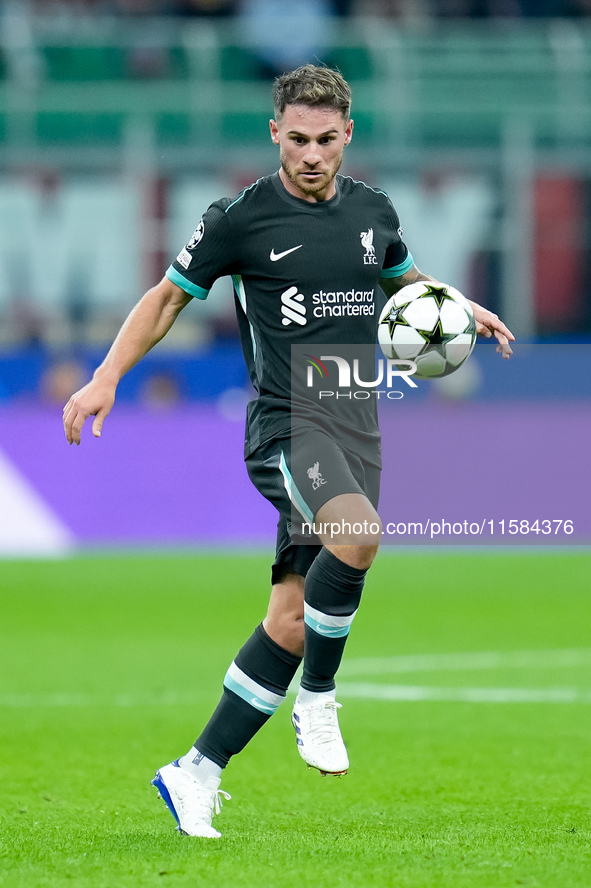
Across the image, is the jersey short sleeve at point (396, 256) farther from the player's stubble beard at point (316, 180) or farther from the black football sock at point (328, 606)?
the black football sock at point (328, 606)

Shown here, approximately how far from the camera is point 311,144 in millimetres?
4555

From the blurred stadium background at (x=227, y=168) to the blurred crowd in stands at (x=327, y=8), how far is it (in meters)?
0.07

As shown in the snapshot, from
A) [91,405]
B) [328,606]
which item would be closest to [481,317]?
[328,606]

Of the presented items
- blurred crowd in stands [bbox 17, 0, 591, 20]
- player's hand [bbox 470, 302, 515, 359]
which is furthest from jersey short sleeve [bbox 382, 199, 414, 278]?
blurred crowd in stands [bbox 17, 0, 591, 20]

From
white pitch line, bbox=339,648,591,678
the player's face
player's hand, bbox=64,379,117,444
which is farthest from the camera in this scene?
white pitch line, bbox=339,648,591,678

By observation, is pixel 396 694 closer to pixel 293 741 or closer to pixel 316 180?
pixel 293 741

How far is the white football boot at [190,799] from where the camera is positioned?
4.54 m

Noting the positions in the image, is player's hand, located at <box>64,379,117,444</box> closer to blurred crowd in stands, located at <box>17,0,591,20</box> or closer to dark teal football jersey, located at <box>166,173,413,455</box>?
dark teal football jersey, located at <box>166,173,413,455</box>

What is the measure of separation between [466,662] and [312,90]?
16.0 feet

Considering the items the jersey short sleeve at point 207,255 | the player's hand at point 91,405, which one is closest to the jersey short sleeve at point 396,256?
the jersey short sleeve at point 207,255

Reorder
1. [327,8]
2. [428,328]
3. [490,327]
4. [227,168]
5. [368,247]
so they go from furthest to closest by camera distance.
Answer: [327,8]
[227,168]
[490,327]
[428,328]
[368,247]

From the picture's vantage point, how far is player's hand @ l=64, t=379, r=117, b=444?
4.44 metres

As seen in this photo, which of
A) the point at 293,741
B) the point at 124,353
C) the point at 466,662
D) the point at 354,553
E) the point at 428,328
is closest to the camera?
the point at 354,553

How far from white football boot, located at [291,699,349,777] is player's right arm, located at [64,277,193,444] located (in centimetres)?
112
